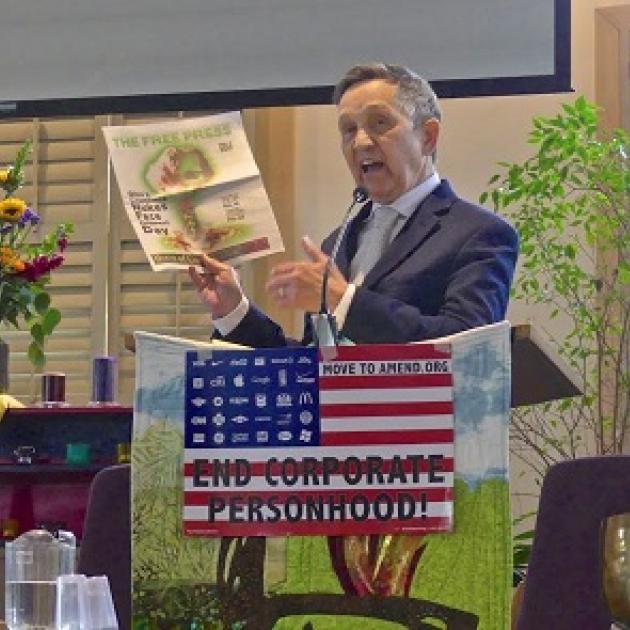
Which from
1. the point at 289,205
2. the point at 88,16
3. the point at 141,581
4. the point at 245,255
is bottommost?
the point at 141,581

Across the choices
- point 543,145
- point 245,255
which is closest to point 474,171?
point 543,145

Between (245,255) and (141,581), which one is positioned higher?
(245,255)

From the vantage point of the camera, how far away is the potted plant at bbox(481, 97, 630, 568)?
16.3ft

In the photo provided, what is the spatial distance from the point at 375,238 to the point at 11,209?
1533 millimetres

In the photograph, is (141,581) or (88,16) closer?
(141,581)

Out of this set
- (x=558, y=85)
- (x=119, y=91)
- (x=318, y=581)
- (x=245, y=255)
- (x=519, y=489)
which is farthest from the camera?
(x=519, y=489)

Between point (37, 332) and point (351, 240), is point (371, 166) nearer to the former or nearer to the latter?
point (351, 240)

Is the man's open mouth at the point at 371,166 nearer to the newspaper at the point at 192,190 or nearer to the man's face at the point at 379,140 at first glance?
the man's face at the point at 379,140

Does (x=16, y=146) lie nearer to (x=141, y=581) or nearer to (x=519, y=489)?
(x=519, y=489)

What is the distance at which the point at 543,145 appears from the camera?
4.94m

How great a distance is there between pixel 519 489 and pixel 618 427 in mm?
418

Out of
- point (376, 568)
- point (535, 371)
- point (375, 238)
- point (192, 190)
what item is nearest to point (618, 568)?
point (376, 568)

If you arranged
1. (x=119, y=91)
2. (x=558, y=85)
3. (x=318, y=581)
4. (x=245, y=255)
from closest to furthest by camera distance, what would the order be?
(x=318, y=581) < (x=245, y=255) < (x=558, y=85) < (x=119, y=91)

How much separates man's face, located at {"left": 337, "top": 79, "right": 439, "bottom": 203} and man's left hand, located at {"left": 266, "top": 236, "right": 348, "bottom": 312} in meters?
0.28
